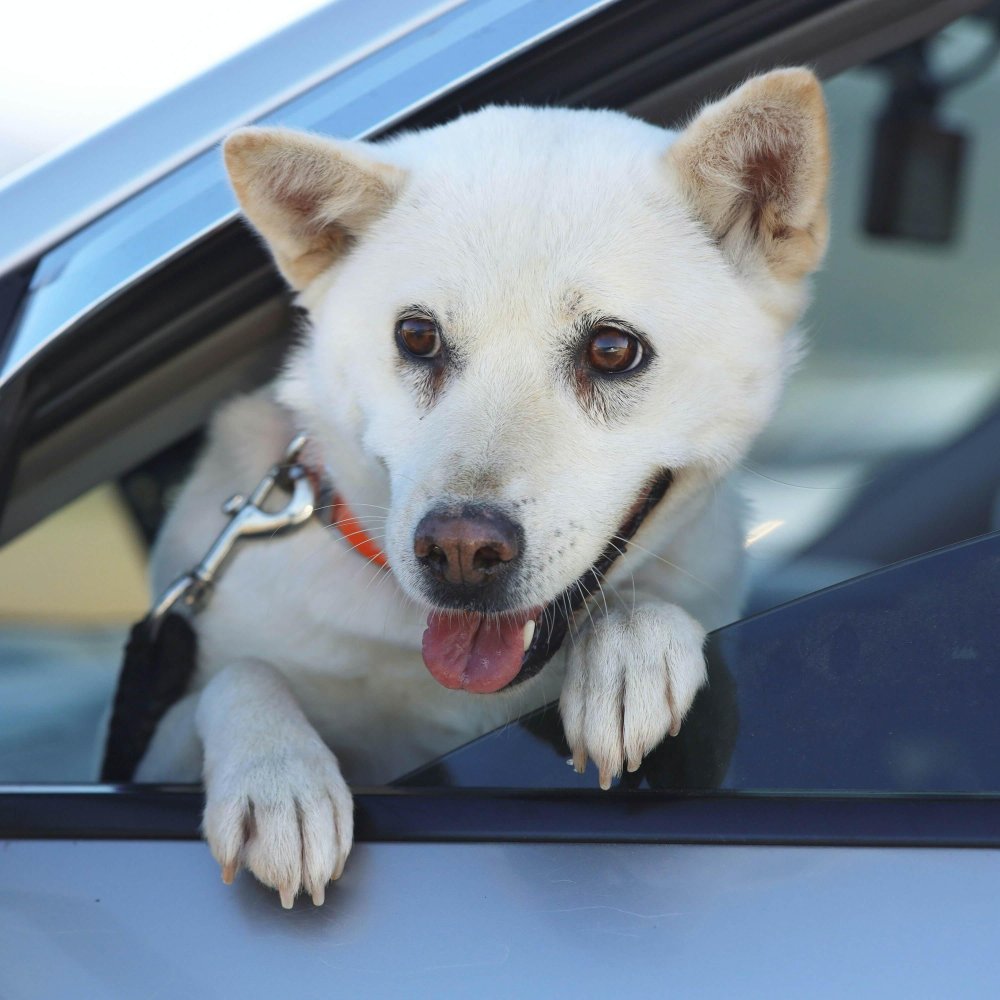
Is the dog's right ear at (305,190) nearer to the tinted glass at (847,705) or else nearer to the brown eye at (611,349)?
the brown eye at (611,349)

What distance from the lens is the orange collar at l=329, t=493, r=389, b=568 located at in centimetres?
193

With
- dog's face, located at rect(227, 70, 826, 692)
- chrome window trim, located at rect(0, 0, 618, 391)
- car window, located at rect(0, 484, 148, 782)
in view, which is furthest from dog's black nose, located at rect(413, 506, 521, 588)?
car window, located at rect(0, 484, 148, 782)

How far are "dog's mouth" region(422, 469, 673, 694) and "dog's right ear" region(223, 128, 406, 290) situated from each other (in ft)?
2.02

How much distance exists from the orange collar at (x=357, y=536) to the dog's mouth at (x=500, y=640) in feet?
0.75

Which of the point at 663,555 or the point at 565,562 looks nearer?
the point at 565,562

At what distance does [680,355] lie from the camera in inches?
68.9

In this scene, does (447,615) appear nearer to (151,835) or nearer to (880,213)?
(151,835)

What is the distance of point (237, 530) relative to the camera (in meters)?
2.01

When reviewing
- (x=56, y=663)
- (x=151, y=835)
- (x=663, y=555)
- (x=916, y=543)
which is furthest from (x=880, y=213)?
(x=151, y=835)

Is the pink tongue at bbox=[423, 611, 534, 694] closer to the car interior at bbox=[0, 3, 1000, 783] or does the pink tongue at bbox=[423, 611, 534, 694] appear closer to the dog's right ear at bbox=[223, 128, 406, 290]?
the car interior at bbox=[0, 3, 1000, 783]

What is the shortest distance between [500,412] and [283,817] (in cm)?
63

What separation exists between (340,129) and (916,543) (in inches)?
45.0

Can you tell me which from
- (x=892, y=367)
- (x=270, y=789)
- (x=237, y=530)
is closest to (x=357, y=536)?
(x=237, y=530)

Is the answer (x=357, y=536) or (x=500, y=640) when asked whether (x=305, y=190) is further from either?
(x=500, y=640)
